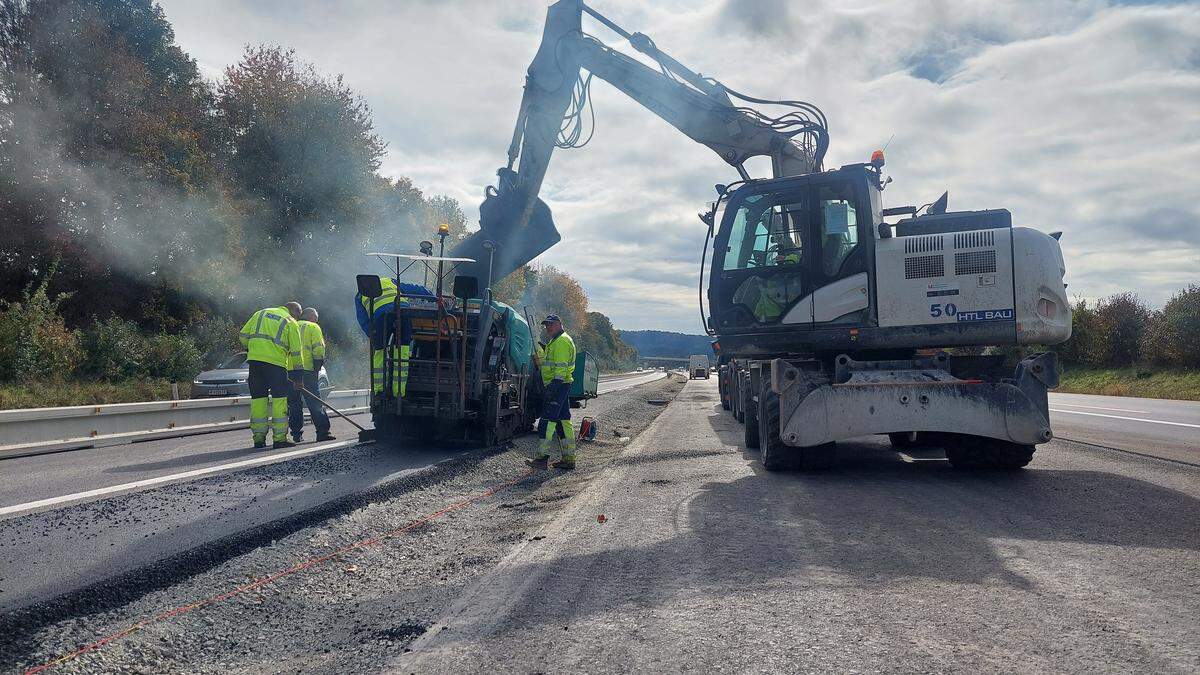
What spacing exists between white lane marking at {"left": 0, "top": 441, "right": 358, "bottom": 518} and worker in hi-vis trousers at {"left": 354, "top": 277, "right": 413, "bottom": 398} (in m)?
1.15

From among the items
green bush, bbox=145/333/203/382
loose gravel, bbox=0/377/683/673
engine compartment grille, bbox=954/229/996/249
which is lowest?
loose gravel, bbox=0/377/683/673

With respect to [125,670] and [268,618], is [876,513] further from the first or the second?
[125,670]

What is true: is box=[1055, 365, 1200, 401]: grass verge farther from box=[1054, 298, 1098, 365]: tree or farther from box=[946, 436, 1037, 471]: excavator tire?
box=[946, 436, 1037, 471]: excavator tire

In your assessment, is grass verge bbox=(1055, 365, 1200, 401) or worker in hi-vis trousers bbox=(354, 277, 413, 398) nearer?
worker in hi-vis trousers bbox=(354, 277, 413, 398)

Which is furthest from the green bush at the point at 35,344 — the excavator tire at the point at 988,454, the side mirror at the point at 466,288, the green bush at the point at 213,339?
the excavator tire at the point at 988,454

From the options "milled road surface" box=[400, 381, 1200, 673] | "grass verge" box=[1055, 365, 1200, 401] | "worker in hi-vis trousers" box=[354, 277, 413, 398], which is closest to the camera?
"milled road surface" box=[400, 381, 1200, 673]

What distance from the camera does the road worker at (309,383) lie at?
10431 millimetres

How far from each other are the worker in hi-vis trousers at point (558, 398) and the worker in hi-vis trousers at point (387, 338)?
1.79 metres

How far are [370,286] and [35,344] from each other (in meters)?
11.7

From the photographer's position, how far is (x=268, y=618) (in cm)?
393

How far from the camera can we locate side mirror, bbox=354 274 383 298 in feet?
30.8

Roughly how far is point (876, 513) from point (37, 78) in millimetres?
22649

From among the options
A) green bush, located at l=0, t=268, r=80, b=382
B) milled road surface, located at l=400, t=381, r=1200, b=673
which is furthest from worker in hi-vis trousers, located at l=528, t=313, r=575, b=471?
green bush, located at l=0, t=268, r=80, b=382

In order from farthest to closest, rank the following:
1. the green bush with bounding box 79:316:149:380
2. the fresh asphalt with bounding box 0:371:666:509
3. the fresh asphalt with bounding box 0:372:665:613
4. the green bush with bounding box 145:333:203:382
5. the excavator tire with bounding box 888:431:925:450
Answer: the green bush with bounding box 145:333:203:382 → the green bush with bounding box 79:316:149:380 → the excavator tire with bounding box 888:431:925:450 → the fresh asphalt with bounding box 0:371:666:509 → the fresh asphalt with bounding box 0:372:665:613
